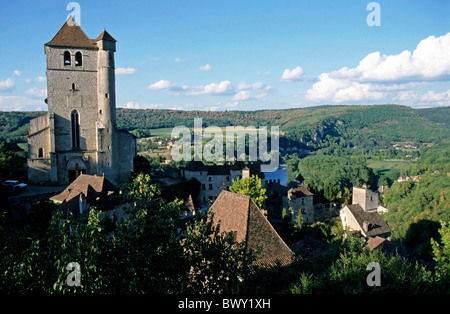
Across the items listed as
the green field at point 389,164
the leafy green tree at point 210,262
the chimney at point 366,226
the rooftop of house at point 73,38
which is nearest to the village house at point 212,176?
the chimney at point 366,226

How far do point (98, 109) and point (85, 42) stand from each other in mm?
6436

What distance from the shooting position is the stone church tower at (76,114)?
116ft

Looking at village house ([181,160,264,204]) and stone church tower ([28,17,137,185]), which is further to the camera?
village house ([181,160,264,204])

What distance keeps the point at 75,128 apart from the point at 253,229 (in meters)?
27.6

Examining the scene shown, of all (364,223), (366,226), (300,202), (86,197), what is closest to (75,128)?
(86,197)

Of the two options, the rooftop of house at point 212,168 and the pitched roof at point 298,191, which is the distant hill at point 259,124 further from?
the pitched roof at point 298,191

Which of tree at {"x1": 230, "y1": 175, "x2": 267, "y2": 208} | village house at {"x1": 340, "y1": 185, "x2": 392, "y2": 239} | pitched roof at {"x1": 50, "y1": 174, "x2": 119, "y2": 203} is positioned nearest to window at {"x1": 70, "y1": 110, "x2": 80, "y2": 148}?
pitched roof at {"x1": 50, "y1": 174, "x2": 119, "y2": 203}

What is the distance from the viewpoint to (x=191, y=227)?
1058cm

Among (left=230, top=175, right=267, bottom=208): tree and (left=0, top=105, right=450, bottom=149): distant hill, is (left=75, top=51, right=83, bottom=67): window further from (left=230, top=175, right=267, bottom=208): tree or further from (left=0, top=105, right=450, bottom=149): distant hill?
(left=0, top=105, right=450, bottom=149): distant hill

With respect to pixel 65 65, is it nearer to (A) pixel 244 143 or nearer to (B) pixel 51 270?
(B) pixel 51 270

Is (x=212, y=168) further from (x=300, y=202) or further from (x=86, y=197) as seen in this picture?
(x=86, y=197)

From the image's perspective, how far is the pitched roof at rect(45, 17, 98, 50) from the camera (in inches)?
1399

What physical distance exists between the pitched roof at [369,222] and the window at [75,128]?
1103 inches
